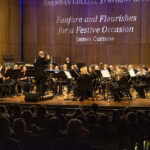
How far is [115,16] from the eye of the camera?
52.7 feet

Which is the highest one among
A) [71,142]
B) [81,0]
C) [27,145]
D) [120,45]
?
[81,0]

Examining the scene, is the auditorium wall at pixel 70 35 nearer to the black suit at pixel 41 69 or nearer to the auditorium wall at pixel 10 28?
the auditorium wall at pixel 10 28

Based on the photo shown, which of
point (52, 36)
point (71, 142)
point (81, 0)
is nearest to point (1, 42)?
point (52, 36)

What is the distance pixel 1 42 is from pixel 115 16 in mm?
6987

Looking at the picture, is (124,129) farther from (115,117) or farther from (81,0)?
(81,0)

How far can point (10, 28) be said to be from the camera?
16672 millimetres

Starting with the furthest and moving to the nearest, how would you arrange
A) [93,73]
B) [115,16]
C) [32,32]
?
[32,32] → [115,16] → [93,73]

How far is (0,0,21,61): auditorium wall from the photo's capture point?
53.7ft

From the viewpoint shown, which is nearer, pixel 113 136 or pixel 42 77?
pixel 113 136

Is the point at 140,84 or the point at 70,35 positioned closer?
the point at 140,84

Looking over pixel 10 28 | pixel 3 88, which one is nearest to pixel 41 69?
pixel 3 88

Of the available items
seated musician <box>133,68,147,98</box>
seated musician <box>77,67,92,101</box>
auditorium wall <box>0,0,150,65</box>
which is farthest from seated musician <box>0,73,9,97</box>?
auditorium wall <box>0,0,150,65</box>

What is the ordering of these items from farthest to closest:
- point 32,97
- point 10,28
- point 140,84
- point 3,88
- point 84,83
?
point 10,28, point 3,88, point 140,84, point 84,83, point 32,97

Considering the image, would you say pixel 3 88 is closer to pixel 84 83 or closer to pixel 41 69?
pixel 41 69
